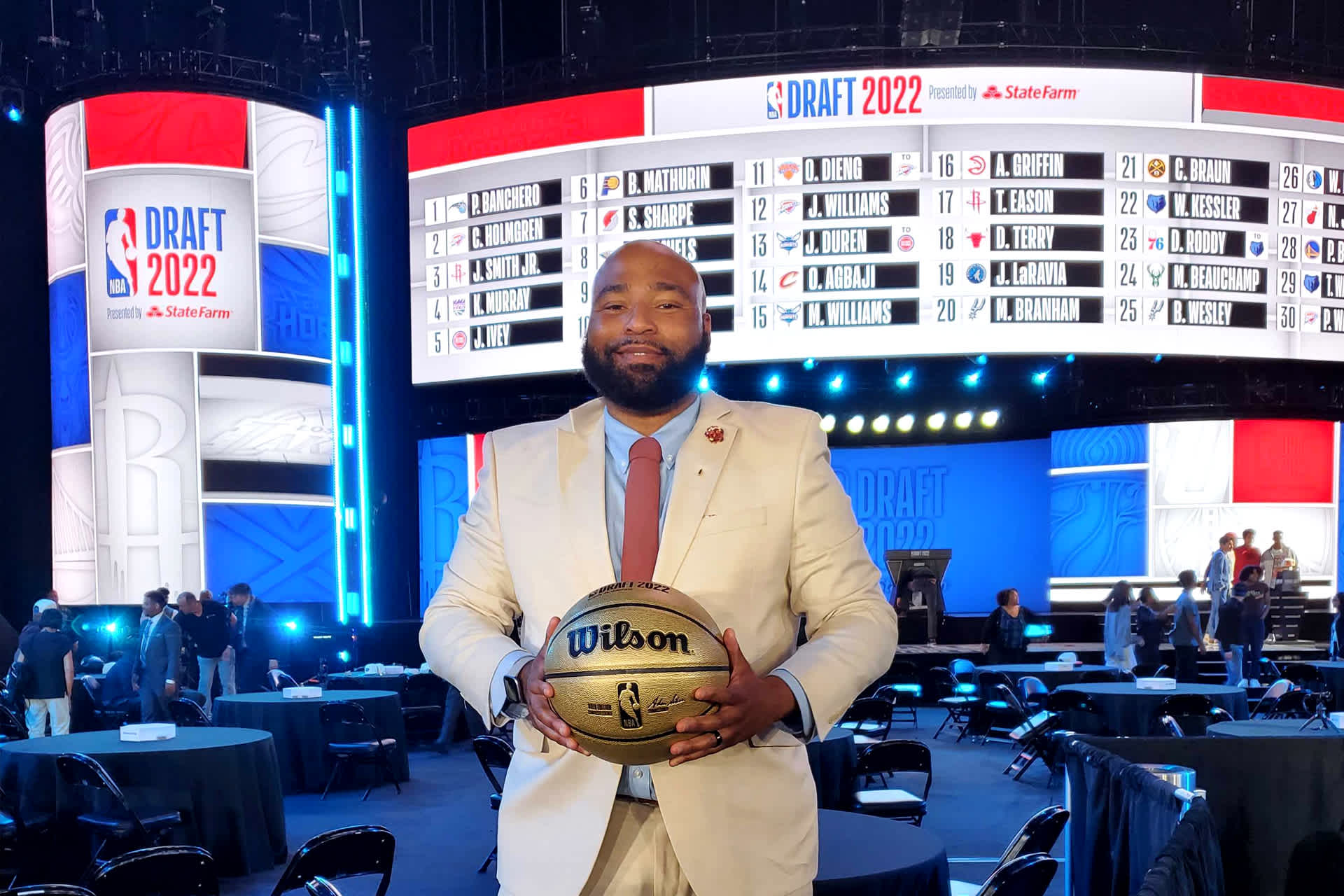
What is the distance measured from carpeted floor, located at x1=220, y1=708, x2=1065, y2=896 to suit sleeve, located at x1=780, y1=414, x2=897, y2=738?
16.1 ft

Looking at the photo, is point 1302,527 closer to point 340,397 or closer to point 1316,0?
point 1316,0

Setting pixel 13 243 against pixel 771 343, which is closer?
pixel 771 343

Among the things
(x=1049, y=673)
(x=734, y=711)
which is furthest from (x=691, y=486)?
(x=1049, y=673)

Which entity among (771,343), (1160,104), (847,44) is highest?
(847,44)

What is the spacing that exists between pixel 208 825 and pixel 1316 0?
14566 mm

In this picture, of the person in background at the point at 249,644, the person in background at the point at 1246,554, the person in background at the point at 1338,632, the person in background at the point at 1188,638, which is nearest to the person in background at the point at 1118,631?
the person in background at the point at 1188,638

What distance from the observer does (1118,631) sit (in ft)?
37.6

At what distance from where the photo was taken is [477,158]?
476 inches

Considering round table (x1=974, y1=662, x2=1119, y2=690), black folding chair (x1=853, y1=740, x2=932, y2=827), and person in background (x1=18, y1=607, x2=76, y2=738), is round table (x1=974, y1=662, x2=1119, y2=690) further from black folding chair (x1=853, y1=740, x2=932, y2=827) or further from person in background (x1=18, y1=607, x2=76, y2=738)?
person in background (x1=18, y1=607, x2=76, y2=738)

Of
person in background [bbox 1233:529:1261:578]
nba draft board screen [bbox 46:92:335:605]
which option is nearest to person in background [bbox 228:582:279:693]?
nba draft board screen [bbox 46:92:335:605]

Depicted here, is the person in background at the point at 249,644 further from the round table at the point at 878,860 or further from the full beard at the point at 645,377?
the full beard at the point at 645,377

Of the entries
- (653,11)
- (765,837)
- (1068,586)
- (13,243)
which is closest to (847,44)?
(653,11)

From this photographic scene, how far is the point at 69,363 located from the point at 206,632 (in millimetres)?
5511

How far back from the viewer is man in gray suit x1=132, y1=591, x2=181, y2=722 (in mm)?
9375
